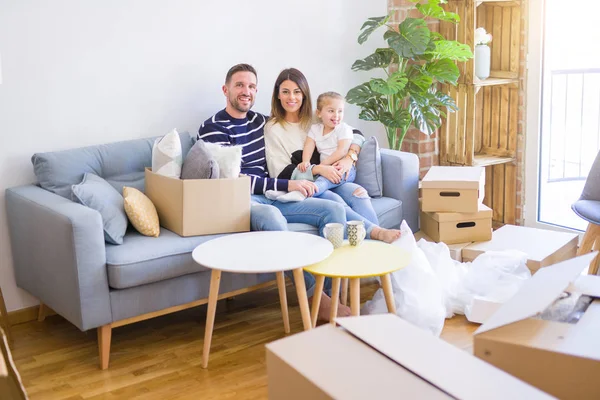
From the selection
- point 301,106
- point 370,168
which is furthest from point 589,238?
point 301,106

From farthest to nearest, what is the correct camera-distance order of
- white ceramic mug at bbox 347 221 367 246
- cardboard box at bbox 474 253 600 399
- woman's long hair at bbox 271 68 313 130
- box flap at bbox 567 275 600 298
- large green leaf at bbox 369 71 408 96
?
large green leaf at bbox 369 71 408 96 < woman's long hair at bbox 271 68 313 130 < white ceramic mug at bbox 347 221 367 246 < box flap at bbox 567 275 600 298 < cardboard box at bbox 474 253 600 399

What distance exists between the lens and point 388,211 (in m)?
3.84

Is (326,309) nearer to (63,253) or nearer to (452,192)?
(452,192)

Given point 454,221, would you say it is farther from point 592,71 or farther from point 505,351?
point 505,351

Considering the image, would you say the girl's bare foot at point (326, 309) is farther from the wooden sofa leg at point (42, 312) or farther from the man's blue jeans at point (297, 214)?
the wooden sofa leg at point (42, 312)

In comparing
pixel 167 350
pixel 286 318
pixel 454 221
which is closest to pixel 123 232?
pixel 167 350

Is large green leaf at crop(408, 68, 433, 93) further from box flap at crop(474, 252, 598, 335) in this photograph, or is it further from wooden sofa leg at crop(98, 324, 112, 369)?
box flap at crop(474, 252, 598, 335)

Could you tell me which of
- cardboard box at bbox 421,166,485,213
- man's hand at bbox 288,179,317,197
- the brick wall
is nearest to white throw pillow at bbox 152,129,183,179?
man's hand at bbox 288,179,317,197

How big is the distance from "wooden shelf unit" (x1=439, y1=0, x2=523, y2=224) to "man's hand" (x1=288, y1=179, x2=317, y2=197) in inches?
51.5

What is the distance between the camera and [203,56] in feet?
12.8

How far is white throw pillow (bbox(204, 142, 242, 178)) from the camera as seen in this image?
10.8ft

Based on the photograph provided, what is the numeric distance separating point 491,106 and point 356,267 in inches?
87.5

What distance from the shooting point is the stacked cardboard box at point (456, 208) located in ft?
12.4

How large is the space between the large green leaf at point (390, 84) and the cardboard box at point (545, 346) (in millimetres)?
2626
